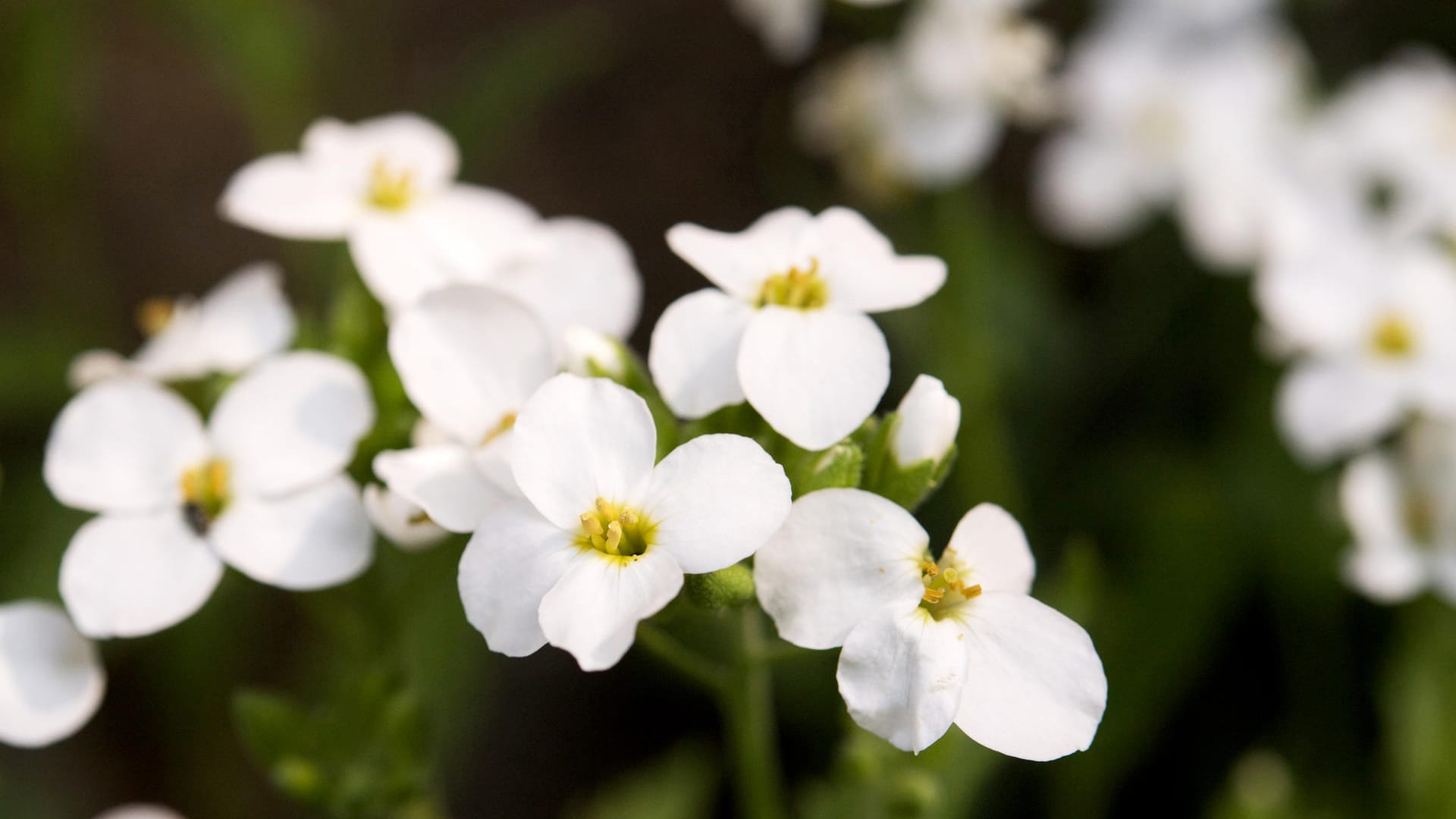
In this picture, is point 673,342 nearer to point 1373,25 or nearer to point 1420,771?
point 1420,771

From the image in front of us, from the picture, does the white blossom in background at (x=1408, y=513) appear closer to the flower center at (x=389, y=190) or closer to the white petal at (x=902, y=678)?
the white petal at (x=902, y=678)

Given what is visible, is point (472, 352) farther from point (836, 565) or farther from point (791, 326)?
point (836, 565)

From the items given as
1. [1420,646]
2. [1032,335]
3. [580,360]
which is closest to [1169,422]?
[1032,335]

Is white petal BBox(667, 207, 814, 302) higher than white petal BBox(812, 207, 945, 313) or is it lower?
higher

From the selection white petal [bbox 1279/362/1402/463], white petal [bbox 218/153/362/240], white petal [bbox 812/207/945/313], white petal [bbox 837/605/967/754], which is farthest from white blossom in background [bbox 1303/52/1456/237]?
white petal [bbox 218/153/362/240]

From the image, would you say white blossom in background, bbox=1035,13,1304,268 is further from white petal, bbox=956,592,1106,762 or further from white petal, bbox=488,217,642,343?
white petal, bbox=956,592,1106,762

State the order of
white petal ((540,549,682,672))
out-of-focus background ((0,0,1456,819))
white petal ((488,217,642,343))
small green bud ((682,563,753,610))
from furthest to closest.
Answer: out-of-focus background ((0,0,1456,819))
white petal ((488,217,642,343))
small green bud ((682,563,753,610))
white petal ((540,549,682,672))
